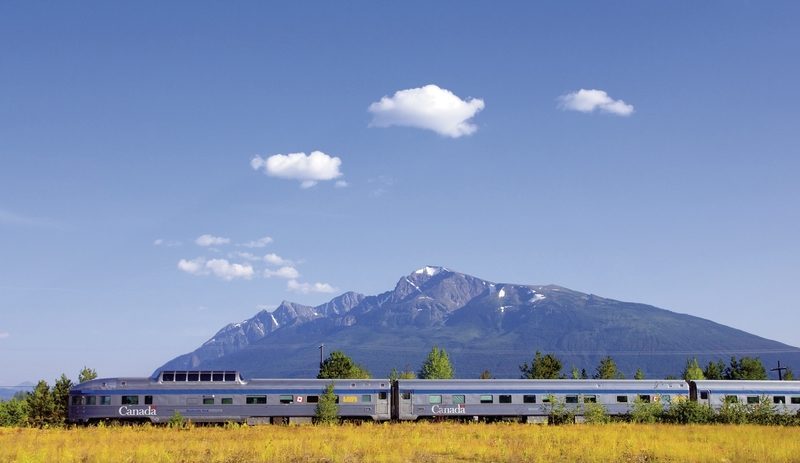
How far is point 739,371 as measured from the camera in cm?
12825

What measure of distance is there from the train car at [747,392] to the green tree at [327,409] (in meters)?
27.0

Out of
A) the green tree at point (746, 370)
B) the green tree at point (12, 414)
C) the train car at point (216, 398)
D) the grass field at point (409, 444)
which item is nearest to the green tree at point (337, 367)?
the green tree at point (12, 414)

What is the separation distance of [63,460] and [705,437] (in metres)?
28.9

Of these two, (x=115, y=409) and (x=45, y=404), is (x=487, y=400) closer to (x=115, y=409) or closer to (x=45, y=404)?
(x=115, y=409)

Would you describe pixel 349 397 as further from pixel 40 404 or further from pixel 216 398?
pixel 40 404

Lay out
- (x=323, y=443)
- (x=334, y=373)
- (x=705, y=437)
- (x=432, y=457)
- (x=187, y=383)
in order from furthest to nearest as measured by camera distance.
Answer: (x=334, y=373) → (x=187, y=383) → (x=705, y=437) → (x=323, y=443) → (x=432, y=457)

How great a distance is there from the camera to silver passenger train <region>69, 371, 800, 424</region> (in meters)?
51.9

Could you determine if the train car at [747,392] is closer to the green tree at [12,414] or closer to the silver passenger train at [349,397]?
the silver passenger train at [349,397]

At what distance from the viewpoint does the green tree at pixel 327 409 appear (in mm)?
51844

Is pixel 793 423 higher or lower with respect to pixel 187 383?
lower

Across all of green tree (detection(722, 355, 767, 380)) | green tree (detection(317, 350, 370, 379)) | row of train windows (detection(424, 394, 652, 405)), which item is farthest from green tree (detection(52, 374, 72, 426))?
green tree (detection(722, 355, 767, 380))

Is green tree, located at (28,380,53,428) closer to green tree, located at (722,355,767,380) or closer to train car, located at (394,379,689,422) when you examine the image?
train car, located at (394,379,689,422)

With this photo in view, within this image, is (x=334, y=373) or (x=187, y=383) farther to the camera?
(x=334, y=373)

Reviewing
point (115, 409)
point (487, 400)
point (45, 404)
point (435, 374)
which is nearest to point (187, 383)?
point (115, 409)
